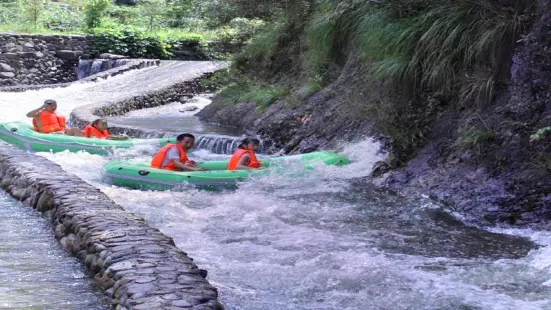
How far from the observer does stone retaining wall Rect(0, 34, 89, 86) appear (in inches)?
930

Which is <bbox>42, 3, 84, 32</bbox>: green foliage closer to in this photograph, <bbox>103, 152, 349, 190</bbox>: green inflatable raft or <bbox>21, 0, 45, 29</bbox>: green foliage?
<bbox>21, 0, 45, 29</bbox>: green foliage

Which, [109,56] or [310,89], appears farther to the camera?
[109,56]

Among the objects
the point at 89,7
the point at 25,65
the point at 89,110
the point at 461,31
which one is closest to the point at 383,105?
the point at 461,31

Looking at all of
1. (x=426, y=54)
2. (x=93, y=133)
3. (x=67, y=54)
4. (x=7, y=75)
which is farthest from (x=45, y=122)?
(x=67, y=54)

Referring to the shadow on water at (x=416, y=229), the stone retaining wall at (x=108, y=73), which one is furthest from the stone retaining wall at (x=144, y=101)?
the shadow on water at (x=416, y=229)

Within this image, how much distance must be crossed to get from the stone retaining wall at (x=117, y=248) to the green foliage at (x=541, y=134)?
3.76 m

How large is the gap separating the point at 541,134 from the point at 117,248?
440 centimetres

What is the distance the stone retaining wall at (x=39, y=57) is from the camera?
930 inches

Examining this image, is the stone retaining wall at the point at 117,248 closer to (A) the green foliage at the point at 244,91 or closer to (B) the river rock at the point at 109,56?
(A) the green foliage at the point at 244,91

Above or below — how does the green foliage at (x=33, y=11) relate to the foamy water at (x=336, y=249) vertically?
above

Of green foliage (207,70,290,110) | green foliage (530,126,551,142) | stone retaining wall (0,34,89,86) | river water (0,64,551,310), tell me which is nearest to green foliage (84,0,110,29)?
stone retaining wall (0,34,89,86)

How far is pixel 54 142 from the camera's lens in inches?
494

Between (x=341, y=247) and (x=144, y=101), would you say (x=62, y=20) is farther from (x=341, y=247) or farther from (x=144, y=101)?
(x=341, y=247)

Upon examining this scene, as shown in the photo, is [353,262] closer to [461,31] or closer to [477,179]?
[477,179]
